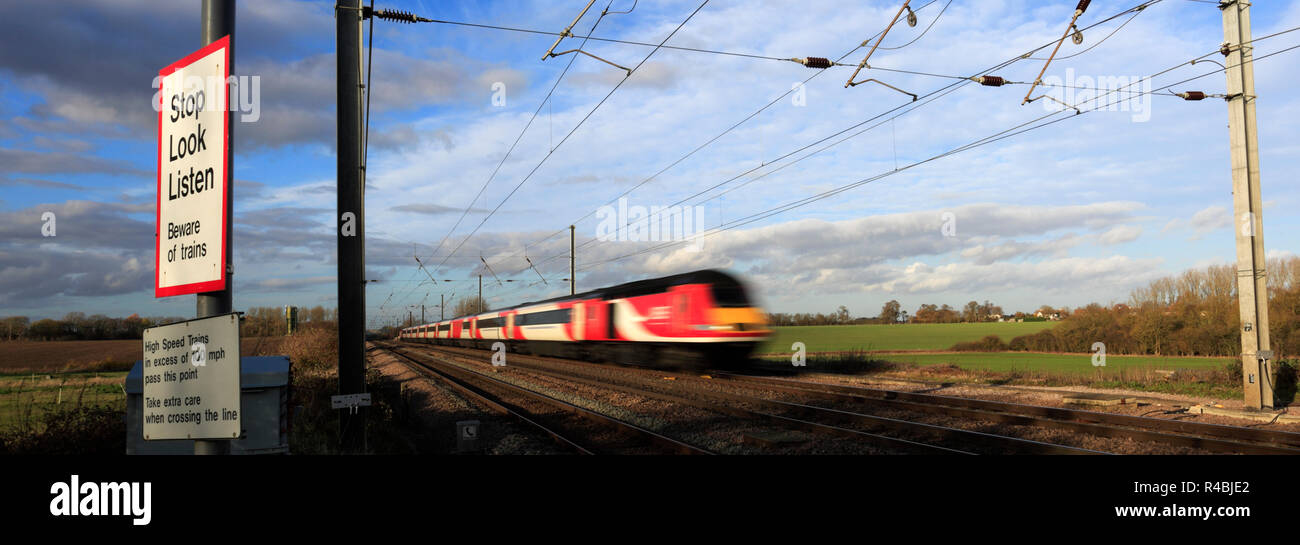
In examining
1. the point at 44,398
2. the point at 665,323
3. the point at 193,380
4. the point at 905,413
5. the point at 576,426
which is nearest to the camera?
the point at 193,380

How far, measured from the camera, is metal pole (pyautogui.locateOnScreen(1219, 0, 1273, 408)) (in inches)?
576

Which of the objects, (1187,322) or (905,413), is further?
(1187,322)

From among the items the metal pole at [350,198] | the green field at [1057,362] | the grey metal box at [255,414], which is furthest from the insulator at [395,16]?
the green field at [1057,362]

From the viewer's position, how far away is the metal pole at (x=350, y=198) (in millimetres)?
10242

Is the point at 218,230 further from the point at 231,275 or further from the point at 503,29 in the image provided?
the point at 503,29

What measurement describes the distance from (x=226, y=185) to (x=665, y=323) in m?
19.7

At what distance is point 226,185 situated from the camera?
8.32ft

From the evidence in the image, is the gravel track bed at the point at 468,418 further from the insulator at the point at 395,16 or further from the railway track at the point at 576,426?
the insulator at the point at 395,16

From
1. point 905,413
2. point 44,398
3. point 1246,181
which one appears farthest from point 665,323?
point 44,398

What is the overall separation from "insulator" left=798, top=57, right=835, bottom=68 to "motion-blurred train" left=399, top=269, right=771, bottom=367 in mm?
8684

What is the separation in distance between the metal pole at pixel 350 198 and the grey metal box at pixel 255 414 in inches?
140

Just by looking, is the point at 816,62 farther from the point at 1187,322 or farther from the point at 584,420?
the point at 1187,322

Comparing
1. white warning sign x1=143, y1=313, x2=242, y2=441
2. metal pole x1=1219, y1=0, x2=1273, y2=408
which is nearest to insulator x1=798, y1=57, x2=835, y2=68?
metal pole x1=1219, y1=0, x2=1273, y2=408
